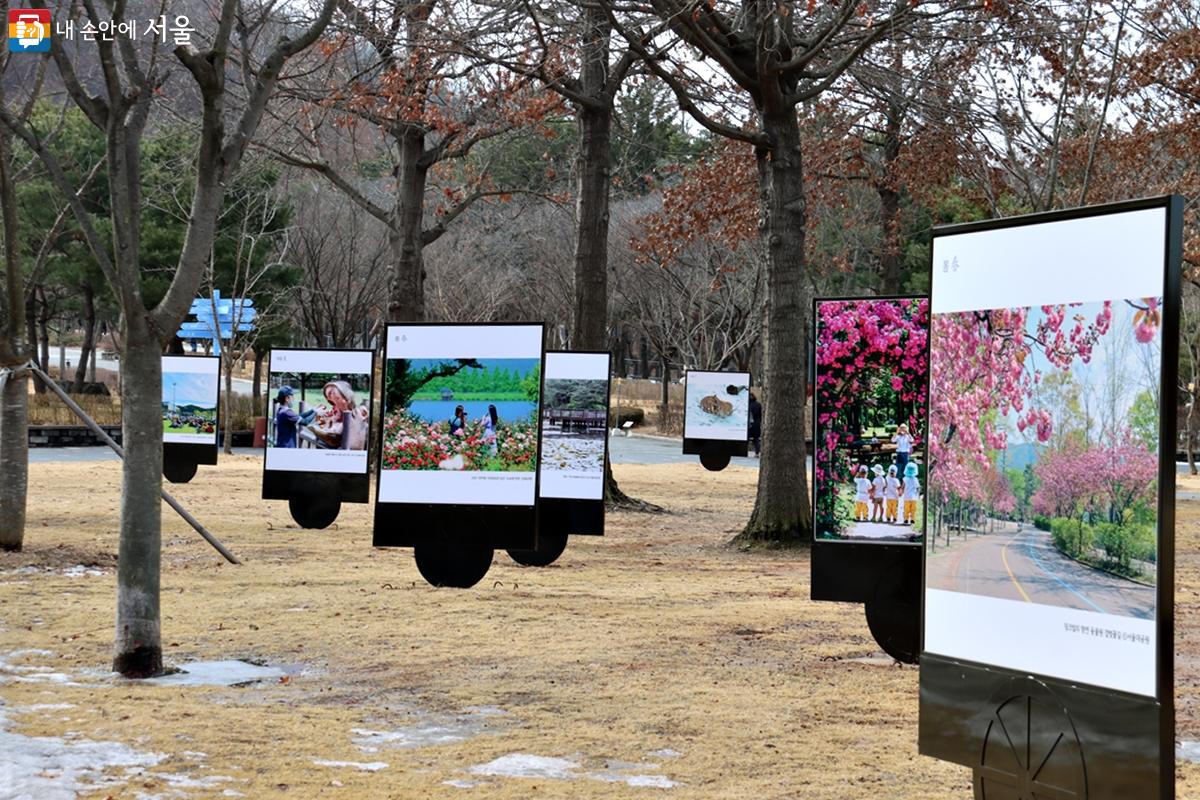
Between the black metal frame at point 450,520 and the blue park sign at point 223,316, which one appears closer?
the black metal frame at point 450,520

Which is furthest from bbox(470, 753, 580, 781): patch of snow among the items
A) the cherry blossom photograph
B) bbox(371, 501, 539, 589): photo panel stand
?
bbox(371, 501, 539, 589): photo panel stand

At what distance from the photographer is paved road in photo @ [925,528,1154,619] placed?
16.6ft

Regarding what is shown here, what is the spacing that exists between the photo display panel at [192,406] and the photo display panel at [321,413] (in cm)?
476

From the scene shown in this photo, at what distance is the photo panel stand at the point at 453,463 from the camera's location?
39.9ft

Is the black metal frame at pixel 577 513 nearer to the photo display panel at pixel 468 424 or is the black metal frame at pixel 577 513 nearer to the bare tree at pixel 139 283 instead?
the photo display panel at pixel 468 424

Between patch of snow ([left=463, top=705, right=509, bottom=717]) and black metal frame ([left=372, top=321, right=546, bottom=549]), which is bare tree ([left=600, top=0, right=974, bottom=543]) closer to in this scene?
black metal frame ([left=372, top=321, right=546, bottom=549])

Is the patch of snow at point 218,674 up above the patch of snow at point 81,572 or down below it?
below

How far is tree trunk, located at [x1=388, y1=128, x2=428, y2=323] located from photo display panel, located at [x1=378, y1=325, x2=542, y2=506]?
45.9 ft


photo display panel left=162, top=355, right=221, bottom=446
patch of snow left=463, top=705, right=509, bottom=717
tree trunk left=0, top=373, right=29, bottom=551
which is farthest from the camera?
photo display panel left=162, top=355, right=221, bottom=446

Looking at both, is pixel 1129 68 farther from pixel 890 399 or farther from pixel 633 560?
pixel 890 399

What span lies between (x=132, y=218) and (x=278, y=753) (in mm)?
3461

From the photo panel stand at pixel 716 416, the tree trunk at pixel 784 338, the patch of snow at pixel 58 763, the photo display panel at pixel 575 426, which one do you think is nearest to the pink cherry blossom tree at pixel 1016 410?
the patch of snow at pixel 58 763

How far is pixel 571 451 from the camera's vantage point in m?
15.3

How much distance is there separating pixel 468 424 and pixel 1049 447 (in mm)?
7355
